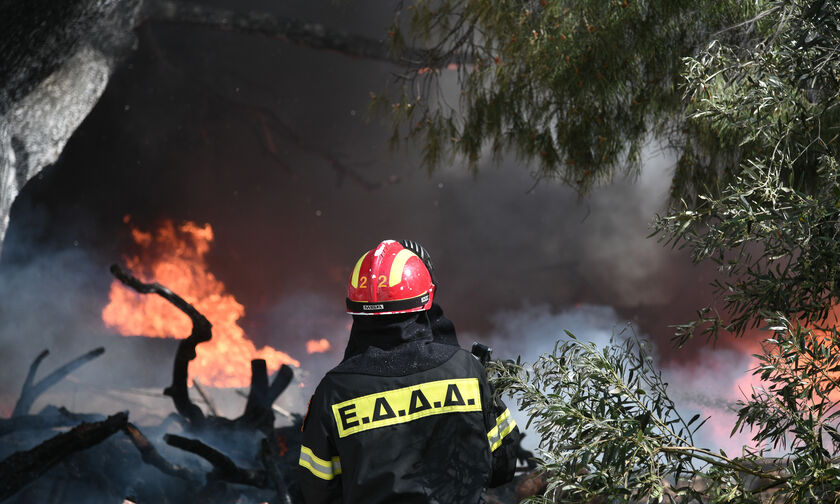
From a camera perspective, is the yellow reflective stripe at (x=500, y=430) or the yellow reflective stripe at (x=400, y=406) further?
the yellow reflective stripe at (x=500, y=430)

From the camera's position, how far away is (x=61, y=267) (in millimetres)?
4609

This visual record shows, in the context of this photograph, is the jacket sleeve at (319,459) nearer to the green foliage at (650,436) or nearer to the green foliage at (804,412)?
the green foliage at (650,436)

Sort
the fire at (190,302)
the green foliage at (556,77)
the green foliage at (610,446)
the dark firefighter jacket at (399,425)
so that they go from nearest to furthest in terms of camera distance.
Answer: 1. the green foliage at (610,446)
2. the dark firefighter jacket at (399,425)
3. the green foliage at (556,77)
4. the fire at (190,302)

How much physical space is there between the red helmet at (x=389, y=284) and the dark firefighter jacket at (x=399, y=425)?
37 mm

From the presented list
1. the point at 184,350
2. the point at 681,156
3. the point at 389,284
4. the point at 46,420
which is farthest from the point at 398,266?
the point at 46,420

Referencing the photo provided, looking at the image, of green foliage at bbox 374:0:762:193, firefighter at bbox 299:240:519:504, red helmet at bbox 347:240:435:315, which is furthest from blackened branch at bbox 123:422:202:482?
red helmet at bbox 347:240:435:315

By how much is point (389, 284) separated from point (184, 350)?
3.13 m

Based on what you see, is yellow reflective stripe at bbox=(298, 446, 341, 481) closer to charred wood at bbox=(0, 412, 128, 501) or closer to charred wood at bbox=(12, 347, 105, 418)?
charred wood at bbox=(0, 412, 128, 501)

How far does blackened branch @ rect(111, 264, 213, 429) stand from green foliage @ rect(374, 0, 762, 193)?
177 cm

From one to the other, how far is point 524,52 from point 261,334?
8.52 feet

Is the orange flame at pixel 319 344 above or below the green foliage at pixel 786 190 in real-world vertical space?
above

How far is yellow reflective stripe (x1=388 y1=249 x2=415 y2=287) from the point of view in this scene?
5.92 ft

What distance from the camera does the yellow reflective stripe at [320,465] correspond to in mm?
1762

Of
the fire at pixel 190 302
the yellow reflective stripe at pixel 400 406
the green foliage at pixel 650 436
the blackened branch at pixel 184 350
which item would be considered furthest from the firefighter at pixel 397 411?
the fire at pixel 190 302
